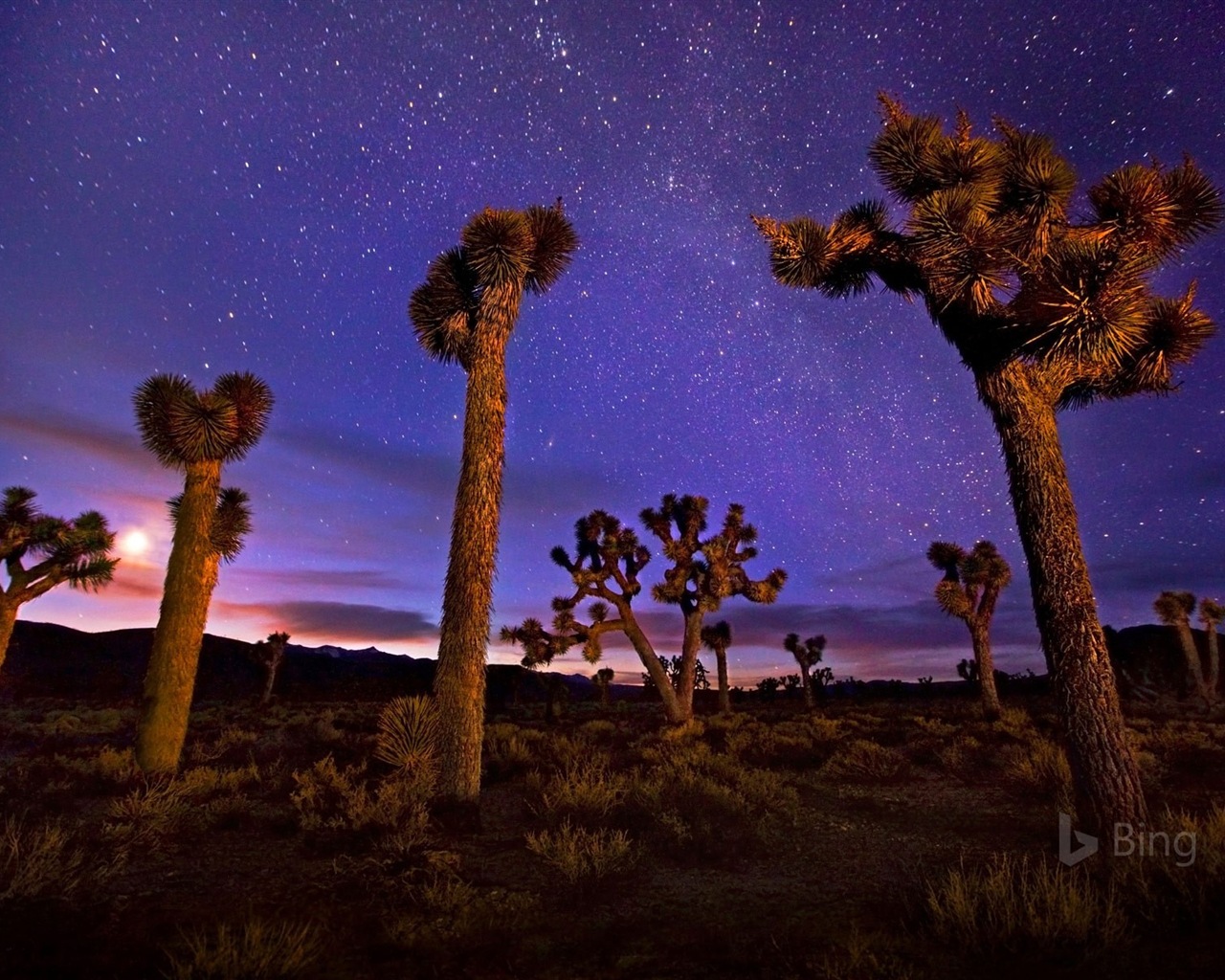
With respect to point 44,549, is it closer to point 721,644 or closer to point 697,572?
point 697,572

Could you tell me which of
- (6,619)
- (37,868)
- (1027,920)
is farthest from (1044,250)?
(6,619)

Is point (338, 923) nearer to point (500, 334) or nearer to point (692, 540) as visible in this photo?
point (500, 334)

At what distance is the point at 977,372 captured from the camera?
26.5 ft

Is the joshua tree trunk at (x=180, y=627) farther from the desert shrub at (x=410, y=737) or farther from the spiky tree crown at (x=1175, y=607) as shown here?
the spiky tree crown at (x=1175, y=607)

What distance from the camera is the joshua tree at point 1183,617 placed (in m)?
28.0

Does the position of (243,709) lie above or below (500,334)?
below

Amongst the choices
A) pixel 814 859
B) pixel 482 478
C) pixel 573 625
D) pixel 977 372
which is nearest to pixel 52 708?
pixel 573 625

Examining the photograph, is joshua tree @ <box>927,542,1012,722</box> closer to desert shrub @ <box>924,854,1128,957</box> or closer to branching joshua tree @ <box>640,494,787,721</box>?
branching joshua tree @ <box>640,494,787,721</box>

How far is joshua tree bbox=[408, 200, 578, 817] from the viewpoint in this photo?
9117 mm

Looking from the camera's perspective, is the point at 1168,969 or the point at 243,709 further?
the point at 243,709

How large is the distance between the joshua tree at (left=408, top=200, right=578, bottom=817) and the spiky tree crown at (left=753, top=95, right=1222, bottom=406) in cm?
569

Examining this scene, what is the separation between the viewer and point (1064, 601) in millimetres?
6914

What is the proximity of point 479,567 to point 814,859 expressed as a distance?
5601 millimetres

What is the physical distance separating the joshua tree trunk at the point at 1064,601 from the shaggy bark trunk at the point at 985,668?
14953 mm
